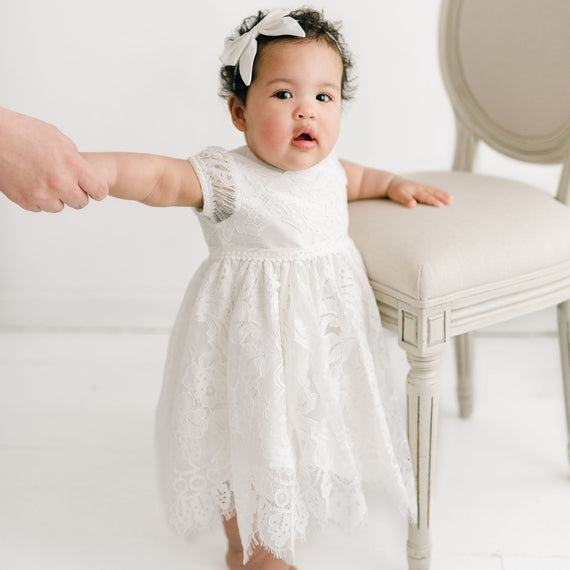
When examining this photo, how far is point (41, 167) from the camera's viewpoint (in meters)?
0.92

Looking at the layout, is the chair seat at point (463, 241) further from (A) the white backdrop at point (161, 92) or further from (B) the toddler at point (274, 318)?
(A) the white backdrop at point (161, 92)

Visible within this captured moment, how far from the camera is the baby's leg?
116 centimetres

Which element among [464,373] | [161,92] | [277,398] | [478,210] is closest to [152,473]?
[277,398]

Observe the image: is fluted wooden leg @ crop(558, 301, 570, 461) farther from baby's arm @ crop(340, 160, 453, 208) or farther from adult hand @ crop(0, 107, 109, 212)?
adult hand @ crop(0, 107, 109, 212)

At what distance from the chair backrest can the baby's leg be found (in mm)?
787

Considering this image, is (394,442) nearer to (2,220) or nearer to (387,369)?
(387,369)

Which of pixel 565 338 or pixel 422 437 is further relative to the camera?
pixel 565 338

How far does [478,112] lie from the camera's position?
4.74 ft

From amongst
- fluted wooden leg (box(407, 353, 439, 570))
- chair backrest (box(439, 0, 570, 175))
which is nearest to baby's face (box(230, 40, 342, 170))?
fluted wooden leg (box(407, 353, 439, 570))

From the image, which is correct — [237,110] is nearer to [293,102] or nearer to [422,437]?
[293,102]

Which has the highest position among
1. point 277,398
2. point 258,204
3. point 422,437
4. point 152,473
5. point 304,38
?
point 304,38

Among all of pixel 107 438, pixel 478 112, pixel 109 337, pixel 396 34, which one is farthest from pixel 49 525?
pixel 396 34

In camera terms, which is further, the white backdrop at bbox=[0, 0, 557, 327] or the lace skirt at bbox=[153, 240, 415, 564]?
the white backdrop at bbox=[0, 0, 557, 327]

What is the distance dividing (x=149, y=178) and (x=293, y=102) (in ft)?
0.72
